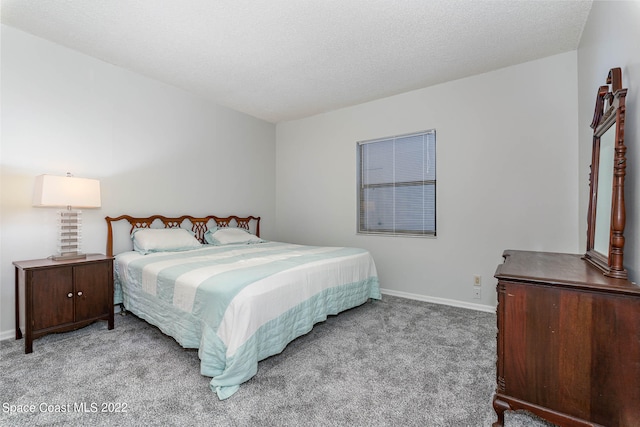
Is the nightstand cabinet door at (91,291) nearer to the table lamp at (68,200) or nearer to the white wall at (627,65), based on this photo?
the table lamp at (68,200)

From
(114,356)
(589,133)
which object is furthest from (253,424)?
(589,133)

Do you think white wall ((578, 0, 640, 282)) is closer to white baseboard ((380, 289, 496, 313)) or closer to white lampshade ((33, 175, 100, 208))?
white baseboard ((380, 289, 496, 313))

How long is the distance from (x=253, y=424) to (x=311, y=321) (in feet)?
3.32

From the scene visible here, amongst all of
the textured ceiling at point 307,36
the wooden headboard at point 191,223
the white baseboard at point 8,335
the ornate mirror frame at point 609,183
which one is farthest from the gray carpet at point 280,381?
the textured ceiling at point 307,36

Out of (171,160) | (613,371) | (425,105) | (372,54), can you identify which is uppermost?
(372,54)

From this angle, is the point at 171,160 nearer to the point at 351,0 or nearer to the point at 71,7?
the point at 71,7

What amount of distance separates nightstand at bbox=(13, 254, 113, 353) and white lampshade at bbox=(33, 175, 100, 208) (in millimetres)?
469

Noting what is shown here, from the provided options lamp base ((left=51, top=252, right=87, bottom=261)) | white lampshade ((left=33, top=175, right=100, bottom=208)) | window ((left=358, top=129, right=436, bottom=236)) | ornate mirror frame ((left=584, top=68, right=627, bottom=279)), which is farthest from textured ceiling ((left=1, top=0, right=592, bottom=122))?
lamp base ((left=51, top=252, right=87, bottom=261))

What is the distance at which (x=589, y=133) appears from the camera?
2.34 m

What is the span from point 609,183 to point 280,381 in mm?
2112

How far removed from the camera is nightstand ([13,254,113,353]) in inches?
85.2

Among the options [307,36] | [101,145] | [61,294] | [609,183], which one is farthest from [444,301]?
[101,145]

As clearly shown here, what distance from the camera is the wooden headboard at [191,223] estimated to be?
3.05 metres

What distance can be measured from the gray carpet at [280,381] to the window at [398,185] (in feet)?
4.62
